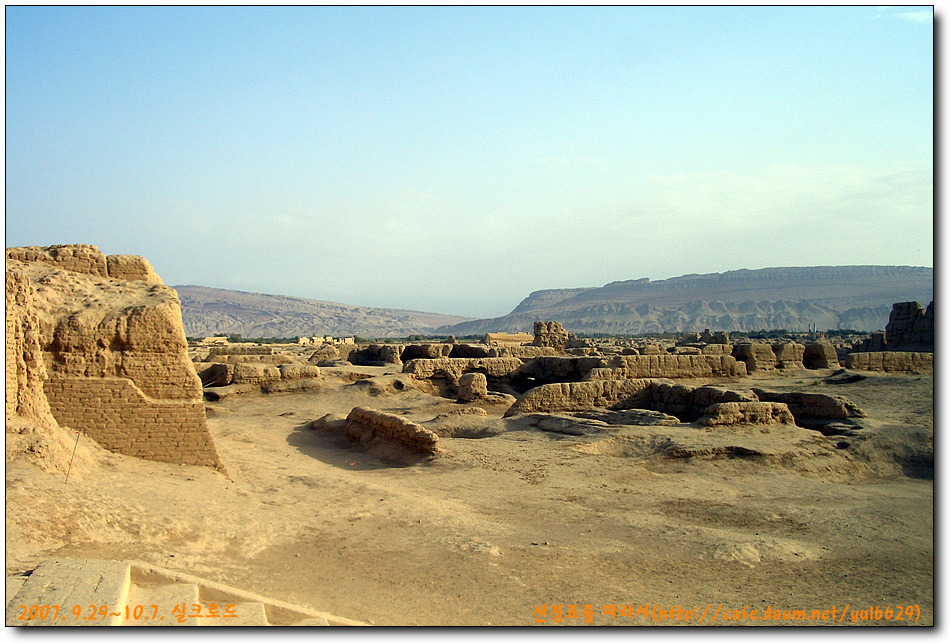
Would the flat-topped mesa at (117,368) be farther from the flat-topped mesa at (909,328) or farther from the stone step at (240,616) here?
the flat-topped mesa at (909,328)

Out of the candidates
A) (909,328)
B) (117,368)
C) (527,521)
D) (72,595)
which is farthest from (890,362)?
(72,595)

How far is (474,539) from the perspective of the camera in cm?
545

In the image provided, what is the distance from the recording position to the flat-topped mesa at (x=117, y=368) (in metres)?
6.23

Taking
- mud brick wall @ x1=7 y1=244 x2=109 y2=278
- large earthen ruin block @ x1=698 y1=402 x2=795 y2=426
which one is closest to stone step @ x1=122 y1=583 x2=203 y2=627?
mud brick wall @ x1=7 y1=244 x2=109 y2=278

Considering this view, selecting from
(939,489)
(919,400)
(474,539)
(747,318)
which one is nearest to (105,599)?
(474,539)

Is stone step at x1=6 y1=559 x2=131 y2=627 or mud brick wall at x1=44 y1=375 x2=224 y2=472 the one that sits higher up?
mud brick wall at x1=44 y1=375 x2=224 y2=472

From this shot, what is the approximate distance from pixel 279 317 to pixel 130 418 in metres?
138

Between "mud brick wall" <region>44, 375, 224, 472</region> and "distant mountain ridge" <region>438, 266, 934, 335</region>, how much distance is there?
11156 cm

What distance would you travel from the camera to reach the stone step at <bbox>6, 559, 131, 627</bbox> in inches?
117

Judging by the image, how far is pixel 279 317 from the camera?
13862 cm

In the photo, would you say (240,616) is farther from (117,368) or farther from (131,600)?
(117,368)

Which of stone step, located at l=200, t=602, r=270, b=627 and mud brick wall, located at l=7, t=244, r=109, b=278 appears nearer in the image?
stone step, located at l=200, t=602, r=270, b=627

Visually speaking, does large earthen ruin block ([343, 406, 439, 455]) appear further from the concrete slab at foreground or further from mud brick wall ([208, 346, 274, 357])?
mud brick wall ([208, 346, 274, 357])

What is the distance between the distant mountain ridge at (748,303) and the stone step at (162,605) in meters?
113
